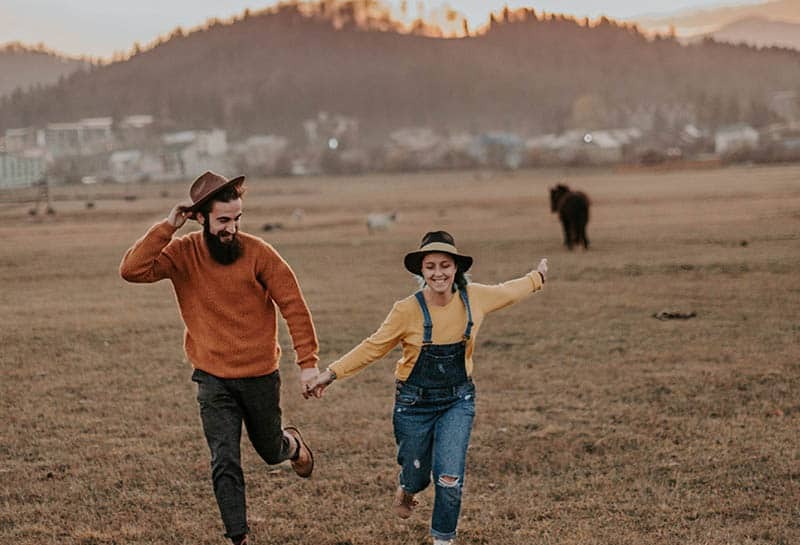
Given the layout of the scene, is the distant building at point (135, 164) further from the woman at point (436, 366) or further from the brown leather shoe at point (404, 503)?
the woman at point (436, 366)

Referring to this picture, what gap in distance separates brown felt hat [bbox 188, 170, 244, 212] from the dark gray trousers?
0.90 meters

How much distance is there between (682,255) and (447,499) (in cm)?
1621

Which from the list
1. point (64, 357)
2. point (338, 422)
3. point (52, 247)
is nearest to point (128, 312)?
point (64, 357)

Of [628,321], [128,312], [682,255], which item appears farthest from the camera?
[682,255]

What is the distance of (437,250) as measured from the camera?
452 centimetres

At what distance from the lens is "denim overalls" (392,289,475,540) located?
454 centimetres

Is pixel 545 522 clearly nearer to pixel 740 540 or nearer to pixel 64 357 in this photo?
pixel 740 540

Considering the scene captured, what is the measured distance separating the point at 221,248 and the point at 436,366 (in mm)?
1249

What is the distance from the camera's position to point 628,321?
11992mm

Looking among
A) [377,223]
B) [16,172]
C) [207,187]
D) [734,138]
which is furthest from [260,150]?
[207,187]

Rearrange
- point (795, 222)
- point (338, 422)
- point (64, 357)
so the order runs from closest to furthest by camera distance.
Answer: point (338, 422) → point (64, 357) → point (795, 222)

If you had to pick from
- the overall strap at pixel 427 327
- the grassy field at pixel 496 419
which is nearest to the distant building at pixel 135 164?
the grassy field at pixel 496 419

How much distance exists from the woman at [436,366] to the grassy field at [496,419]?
0.71m

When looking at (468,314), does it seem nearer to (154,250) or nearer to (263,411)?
(263,411)
